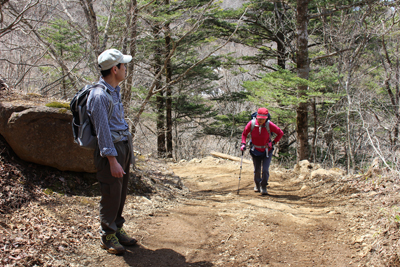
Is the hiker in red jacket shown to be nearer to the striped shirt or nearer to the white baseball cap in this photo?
the white baseball cap

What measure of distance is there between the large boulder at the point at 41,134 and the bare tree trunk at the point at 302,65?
7.55 m

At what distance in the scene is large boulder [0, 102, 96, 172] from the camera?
13.6ft

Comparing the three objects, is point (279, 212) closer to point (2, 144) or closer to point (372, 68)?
point (2, 144)

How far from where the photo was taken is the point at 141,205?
479cm

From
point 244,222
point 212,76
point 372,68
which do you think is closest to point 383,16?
point 372,68

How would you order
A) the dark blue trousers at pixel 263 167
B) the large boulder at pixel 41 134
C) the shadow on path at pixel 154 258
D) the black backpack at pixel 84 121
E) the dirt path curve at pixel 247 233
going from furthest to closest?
1. the dark blue trousers at pixel 263 167
2. the large boulder at pixel 41 134
3. the dirt path curve at pixel 247 233
4. the shadow on path at pixel 154 258
5. the black backpack at pixel 84 121

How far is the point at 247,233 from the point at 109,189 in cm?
197

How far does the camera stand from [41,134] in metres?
4.26

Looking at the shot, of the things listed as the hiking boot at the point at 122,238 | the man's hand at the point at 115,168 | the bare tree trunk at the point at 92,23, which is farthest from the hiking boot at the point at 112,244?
the bare tree trunk at the point at 92,23

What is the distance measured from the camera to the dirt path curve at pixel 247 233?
3252 mm

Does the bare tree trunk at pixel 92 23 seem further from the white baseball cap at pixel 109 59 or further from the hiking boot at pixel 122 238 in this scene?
the hiking boot at pixel 122 238

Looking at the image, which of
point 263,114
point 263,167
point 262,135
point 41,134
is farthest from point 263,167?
point 41,134

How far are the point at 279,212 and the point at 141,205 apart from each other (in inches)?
84.6

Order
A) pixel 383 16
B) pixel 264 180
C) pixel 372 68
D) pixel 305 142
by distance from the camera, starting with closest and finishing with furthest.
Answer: pixel 264 180
pixel 305 142
pixel 383 16
pixel 372 68
